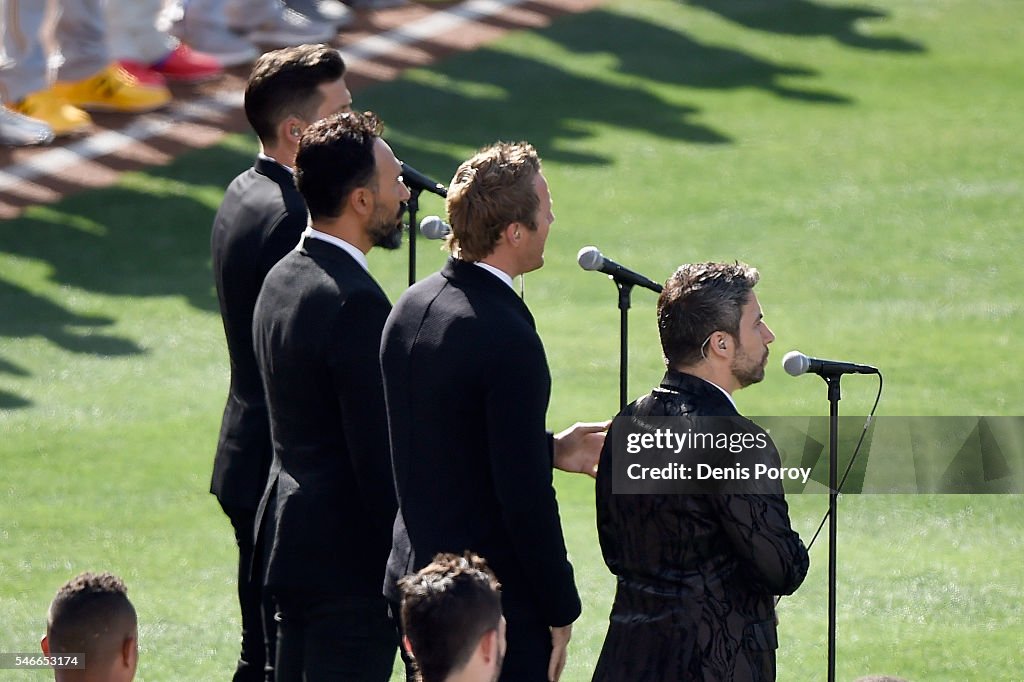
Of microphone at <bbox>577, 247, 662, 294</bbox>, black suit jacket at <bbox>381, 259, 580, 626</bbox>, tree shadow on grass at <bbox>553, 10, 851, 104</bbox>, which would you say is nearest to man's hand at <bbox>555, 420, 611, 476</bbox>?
black suit jacket at <bbox>381, 259, 580, 626</bbox>

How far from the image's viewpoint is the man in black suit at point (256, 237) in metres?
4.99

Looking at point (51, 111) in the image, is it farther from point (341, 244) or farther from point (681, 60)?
point (341, 244)

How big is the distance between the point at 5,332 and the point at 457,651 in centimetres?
793

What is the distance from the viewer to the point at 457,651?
137 inches

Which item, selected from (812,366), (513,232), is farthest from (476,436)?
(812,366)

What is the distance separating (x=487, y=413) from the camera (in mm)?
3988

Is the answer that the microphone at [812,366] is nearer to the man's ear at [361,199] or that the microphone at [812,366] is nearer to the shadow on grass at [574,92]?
the man's ear at [361,199]

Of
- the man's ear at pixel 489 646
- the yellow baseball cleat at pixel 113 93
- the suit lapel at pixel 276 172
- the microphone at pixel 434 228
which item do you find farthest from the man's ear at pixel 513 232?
the yellow baseball cleat at pixel 113 93

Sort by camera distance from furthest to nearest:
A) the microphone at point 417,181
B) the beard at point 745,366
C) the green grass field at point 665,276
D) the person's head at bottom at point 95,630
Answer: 1. the green grass field at point 665,276
2. the microphone at point 417,181
3. the beard at point 745,366
4. the person's head at bottom at point 95,630

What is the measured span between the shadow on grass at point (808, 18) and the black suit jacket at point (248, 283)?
Answer: 12544mm

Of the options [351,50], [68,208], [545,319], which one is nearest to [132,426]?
[545,319]

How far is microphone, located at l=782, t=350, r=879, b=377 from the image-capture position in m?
4.09

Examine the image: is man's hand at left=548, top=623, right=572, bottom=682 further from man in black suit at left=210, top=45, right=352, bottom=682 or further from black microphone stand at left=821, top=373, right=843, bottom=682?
man in black suit at left=210, top=45, right=352, bottom=682

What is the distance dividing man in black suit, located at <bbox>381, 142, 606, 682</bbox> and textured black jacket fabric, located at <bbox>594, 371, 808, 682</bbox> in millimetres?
182
